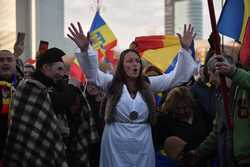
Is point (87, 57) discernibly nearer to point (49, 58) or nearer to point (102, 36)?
point (49, 58)

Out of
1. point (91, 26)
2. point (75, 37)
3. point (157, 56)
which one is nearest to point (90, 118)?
point (75, 37)

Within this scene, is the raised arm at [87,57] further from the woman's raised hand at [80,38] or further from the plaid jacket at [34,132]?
the plaid jacket at [34,132]

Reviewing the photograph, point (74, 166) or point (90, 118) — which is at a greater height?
point (90, 118)

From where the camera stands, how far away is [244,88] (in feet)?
10.2

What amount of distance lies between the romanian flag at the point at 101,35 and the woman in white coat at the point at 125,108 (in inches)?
165

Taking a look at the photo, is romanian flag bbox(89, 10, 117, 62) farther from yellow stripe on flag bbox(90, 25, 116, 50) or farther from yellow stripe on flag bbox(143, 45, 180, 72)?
yellow stripe on flag bbox(143, 45, 180, 72)

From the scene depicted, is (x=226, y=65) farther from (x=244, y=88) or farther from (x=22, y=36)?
(x=22, y=36)

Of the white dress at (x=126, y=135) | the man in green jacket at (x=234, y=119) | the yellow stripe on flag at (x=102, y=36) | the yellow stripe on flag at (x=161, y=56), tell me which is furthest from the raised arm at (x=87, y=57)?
the yellow stripe on flag at (x=102, y=36)

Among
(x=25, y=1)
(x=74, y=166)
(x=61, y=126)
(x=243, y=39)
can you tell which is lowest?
(x=74, y=166)

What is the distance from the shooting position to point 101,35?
848 centimetres

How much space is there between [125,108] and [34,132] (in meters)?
0.81

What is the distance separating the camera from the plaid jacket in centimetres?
368

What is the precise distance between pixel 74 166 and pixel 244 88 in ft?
5.25

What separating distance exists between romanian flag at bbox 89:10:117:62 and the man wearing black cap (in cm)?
473
